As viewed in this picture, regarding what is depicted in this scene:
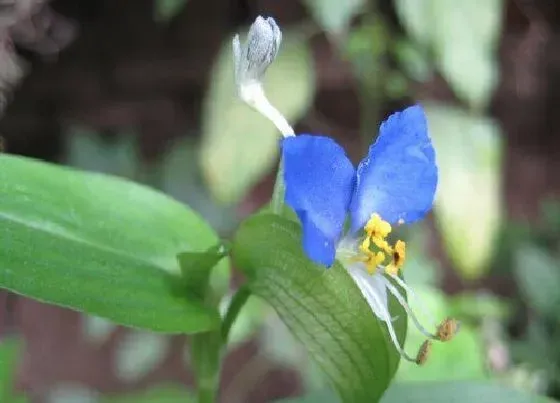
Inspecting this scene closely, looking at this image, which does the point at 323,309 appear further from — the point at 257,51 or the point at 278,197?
the point at 257,51

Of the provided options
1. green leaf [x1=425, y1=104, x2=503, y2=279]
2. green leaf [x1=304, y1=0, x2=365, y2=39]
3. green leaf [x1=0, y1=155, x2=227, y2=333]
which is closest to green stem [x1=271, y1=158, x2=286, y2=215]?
green leaf [x1=0, y1=155, x2=227, y2=333]

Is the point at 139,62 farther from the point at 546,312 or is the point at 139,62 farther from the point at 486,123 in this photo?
the point at 546,312

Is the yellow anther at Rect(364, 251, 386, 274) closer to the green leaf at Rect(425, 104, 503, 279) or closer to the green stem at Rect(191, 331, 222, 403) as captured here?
the green stem at Rect(191, 331, 222, 403)

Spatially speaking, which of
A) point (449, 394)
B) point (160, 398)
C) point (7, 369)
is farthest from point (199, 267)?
point (160, 398)

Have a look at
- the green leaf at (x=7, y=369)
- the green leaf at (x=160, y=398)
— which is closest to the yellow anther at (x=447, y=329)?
the green leaf at (x=7, y=369)

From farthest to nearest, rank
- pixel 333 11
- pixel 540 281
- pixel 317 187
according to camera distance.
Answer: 1. pixel 540 281
2. pixel 333 11
3. pixel 317 187

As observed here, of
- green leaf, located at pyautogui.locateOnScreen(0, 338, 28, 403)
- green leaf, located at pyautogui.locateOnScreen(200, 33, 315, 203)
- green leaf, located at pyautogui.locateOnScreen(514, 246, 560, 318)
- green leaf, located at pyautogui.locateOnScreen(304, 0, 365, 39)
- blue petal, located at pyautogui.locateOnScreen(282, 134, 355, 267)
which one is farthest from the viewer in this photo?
green leaf, located at pyautogui.locateOnScreen(514, 246, 560, 318)
